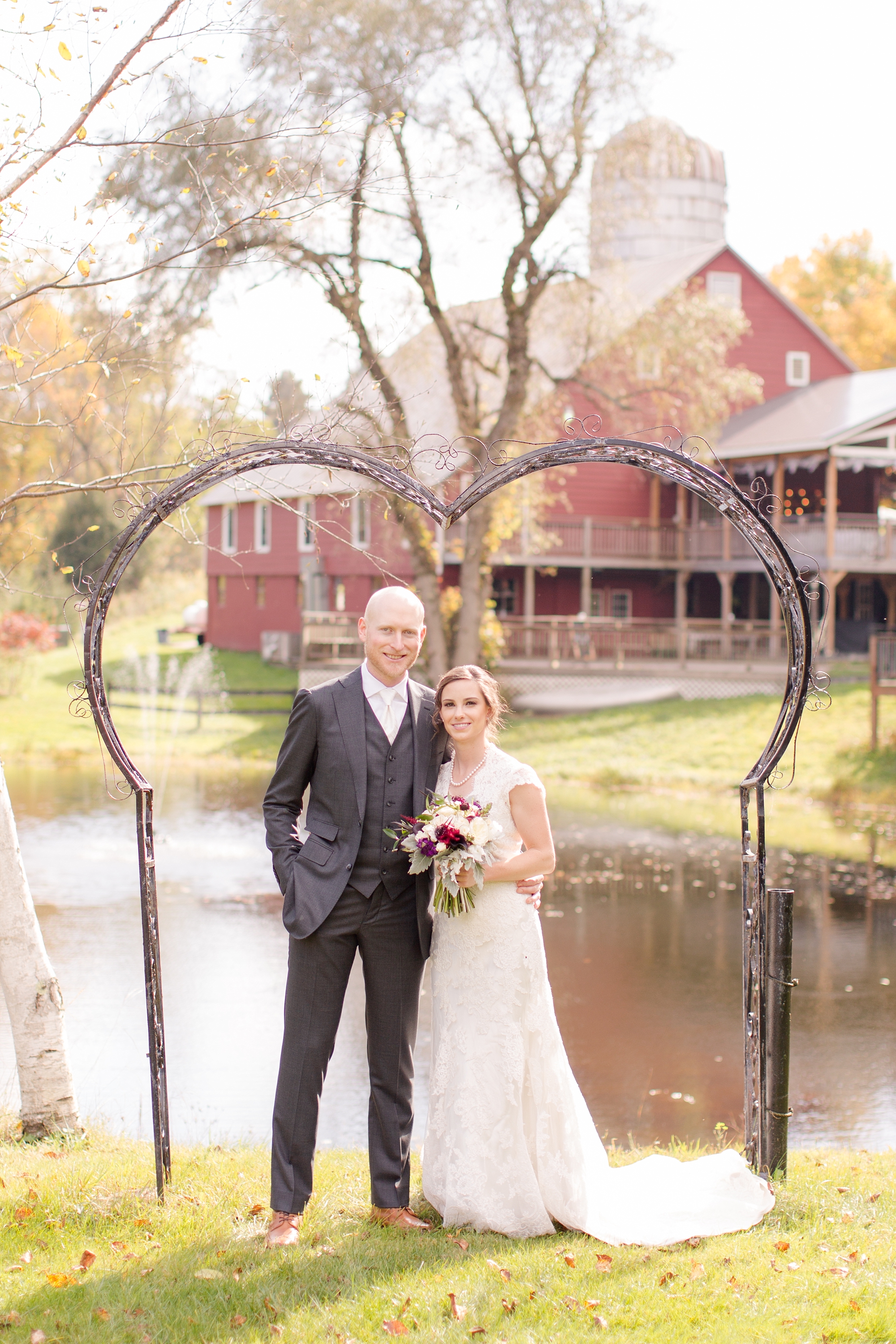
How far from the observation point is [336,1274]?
437 cm

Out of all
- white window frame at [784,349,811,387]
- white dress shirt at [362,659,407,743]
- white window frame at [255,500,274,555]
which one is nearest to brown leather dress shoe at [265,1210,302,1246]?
white dress shirt at [362,659,407,743]

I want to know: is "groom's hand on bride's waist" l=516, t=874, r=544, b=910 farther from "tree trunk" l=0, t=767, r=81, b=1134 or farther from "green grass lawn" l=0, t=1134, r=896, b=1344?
"tree trunk" l=0, t=767, r=81, b=1134

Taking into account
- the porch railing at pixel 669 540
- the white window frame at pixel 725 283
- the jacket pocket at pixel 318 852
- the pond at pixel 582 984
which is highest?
the white window frame at pixel 725 283

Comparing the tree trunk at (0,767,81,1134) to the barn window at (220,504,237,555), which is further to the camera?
the barn window at (220,504,237,555)

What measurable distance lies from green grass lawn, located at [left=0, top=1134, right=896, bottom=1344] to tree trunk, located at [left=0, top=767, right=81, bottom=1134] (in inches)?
30.7

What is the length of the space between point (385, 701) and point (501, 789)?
1.90 ft

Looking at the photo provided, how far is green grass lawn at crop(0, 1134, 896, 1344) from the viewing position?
4027mm

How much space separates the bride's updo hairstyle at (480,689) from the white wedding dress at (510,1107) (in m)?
0.16

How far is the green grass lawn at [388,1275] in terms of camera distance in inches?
159

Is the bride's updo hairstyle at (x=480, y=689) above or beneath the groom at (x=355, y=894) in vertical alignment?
above

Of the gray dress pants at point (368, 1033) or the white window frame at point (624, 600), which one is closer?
the gray dress pants at point (368, 1033)

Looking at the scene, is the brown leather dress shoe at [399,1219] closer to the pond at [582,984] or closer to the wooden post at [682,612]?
the pond at [582,984]

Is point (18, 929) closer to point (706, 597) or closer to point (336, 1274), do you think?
point (336, 1274)

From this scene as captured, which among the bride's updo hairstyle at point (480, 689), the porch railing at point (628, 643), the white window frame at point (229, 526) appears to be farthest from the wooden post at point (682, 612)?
the bride's updo hairstyle at point (480, 689)
